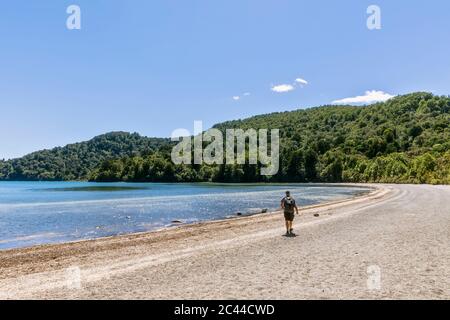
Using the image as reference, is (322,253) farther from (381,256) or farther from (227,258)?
(227,258)

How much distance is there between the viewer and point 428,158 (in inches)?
5118

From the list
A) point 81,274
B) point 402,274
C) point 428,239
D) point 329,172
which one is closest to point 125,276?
point 81,274

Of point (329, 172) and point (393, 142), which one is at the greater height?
point (393, 142)

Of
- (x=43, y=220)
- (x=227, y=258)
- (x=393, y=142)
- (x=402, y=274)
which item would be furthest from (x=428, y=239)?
(x=393, y=142)

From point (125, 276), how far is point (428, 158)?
134m

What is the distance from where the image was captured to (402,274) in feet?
44.9

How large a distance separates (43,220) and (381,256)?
39281 millimetres

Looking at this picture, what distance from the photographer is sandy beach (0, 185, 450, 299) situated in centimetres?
1198

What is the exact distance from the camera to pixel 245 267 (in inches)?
605

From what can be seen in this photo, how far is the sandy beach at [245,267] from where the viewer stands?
1198 centimetres

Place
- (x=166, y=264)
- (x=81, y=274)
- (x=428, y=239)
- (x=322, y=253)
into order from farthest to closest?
(x=428, y=239)
(x=322, y=253)
(x=166, y=264)
(x=81, y=274)

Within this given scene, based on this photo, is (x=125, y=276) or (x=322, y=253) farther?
(x=322, y=253)
